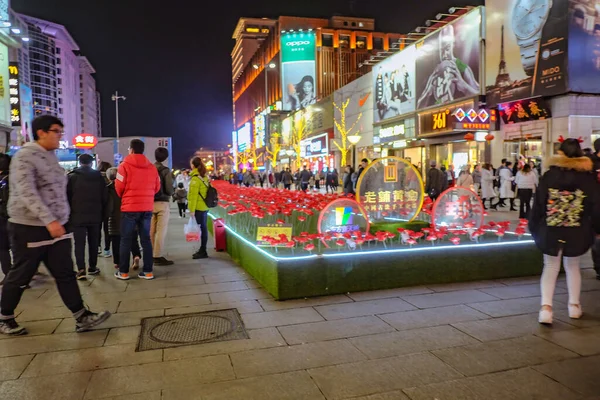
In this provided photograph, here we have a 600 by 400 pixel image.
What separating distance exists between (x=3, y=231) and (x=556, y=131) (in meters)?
18.3

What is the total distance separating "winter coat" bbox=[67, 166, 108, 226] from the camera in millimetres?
6328

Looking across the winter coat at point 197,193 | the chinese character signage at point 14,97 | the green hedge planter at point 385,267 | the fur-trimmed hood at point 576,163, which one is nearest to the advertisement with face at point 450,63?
the green hedge planter at point 385,267

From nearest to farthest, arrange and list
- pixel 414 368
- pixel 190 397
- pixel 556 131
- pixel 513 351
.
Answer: pixel 190 397
pixel 414 368
pixel 513 351
pixel 556 131

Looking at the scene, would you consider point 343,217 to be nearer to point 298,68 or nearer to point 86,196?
point 86,196

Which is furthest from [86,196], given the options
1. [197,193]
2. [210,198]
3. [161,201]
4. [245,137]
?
[245,137]

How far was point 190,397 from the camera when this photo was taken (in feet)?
10.1

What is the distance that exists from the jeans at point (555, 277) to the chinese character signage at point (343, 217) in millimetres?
2815

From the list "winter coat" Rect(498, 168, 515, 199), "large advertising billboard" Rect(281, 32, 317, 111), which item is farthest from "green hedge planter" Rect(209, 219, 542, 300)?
"large advertising billboard" Rect(281, 32, 317, 111)

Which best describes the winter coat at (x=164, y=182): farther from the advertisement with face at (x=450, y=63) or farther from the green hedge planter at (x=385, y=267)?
the advertisement with face at (x=450, y=63)

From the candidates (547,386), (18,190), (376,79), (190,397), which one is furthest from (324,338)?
(376,79)

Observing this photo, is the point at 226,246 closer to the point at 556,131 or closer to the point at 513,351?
the point at 513,351

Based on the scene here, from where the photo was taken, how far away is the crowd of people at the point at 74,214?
4.01m

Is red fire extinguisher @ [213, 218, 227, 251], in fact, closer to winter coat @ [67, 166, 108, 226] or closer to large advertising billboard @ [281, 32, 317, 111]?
winter coat @ [67, 166, 108, 226]

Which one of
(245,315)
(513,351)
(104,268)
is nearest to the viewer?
(513,351)
